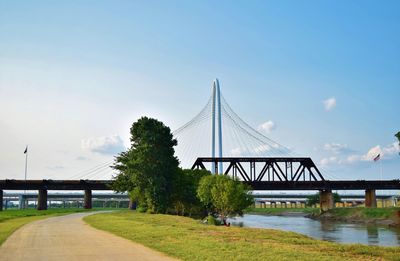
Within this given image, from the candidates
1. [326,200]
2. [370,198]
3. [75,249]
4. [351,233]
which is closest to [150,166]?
[351,233]

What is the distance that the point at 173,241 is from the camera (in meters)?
26.3

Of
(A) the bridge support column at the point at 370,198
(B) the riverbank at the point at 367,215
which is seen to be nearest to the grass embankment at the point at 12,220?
(B) the riverbank at the point at 367,215

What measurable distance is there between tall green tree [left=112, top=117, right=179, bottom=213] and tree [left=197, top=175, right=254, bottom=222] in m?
6.30

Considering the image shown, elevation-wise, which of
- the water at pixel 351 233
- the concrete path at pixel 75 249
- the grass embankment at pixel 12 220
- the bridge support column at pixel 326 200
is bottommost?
the water at pixel 351 233

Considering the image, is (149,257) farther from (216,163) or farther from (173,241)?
(216,163)

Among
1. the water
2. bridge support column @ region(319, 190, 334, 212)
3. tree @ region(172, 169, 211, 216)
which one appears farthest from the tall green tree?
bridge support column @ region(319, 190, 334, 212)

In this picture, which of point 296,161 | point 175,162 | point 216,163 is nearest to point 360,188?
point 296,161

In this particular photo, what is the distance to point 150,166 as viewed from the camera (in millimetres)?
71688

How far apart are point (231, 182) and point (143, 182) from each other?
14.4m

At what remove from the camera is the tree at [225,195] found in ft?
216

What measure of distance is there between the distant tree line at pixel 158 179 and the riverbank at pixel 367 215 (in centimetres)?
3017

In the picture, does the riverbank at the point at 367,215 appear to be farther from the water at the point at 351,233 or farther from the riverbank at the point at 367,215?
the water at the point at 351,233

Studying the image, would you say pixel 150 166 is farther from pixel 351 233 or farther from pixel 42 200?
pixel 42 200

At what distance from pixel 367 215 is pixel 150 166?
5200cm
